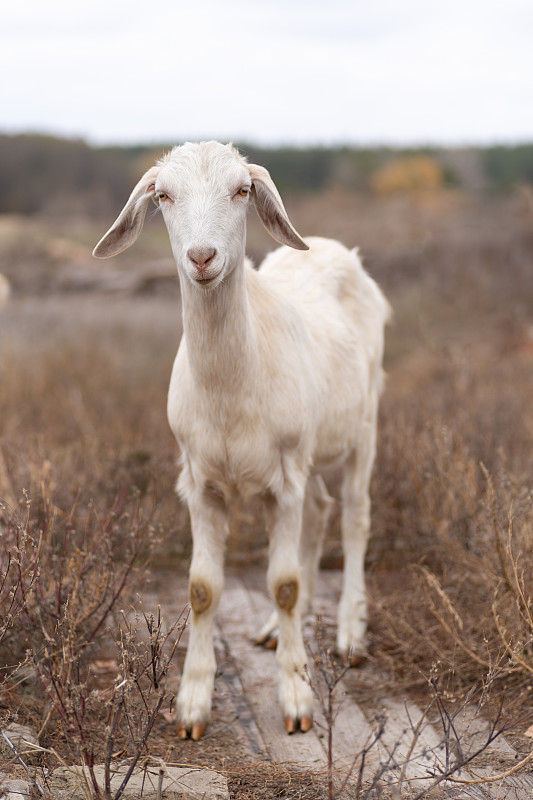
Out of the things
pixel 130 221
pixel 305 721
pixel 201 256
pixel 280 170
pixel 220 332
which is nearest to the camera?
pixel 201 256

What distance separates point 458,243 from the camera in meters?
16.9

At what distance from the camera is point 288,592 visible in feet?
12.1

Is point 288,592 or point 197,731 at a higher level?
point 288,592

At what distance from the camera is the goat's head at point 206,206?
2975 millimetres

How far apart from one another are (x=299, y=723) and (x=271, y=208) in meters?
2.11

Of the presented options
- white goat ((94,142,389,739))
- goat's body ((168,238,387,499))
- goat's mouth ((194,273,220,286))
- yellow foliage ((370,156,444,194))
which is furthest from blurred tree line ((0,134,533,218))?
goat's mouth ((194,273,220,286))

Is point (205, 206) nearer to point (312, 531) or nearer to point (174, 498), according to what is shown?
point (312, 531)

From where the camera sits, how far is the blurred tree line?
34750mm

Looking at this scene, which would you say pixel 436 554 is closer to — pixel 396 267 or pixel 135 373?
pixel 135 373

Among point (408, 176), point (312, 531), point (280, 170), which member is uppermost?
point (280, 170)

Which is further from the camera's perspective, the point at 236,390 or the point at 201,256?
the point at 236,390

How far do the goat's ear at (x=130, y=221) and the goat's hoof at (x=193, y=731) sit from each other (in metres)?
1.95

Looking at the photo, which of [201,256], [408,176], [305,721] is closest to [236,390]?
[201,256]

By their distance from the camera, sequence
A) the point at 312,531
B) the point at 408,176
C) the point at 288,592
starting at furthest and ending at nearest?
the point at 408,176 → the point at 312,531 → the point at 288,592
